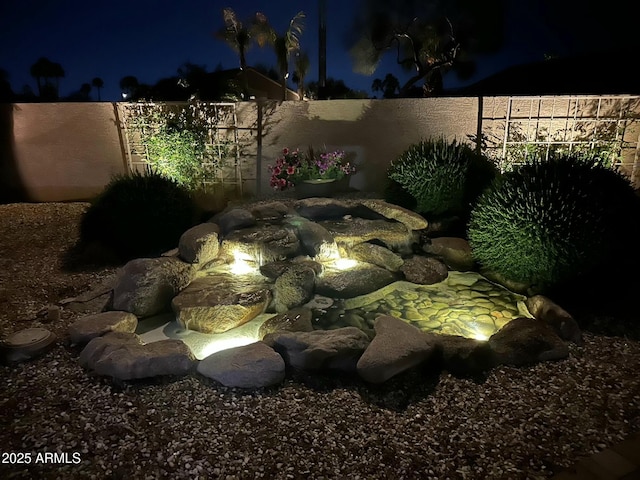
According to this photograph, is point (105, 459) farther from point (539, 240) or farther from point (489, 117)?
point (489, 117)

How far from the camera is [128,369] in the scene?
3.12m

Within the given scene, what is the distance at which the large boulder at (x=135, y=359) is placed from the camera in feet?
10.3

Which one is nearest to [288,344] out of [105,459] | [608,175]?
[105,459]

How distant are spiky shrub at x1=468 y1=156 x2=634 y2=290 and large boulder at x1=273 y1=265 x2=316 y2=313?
2.01 meters

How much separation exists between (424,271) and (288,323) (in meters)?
1.98

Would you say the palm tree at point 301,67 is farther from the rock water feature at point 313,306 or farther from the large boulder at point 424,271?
the large boulder at point 424,271

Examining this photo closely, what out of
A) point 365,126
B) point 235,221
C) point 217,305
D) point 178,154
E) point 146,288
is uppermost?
point 365,126

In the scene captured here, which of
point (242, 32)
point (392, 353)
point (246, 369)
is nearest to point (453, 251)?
point (392, 353)

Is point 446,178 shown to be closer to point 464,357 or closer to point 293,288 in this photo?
point 293,288

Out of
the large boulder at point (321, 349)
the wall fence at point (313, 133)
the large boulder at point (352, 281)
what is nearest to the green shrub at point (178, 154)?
the wall fence at point (313, 133)

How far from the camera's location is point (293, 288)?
4.59 m

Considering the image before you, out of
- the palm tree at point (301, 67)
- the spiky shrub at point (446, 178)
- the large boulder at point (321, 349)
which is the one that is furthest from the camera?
the palm tree at point (301, 67)

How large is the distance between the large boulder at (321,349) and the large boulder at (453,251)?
2468 millimetres

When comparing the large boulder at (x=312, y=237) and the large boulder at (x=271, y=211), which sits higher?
the large boulder at (x=271, y=211)
